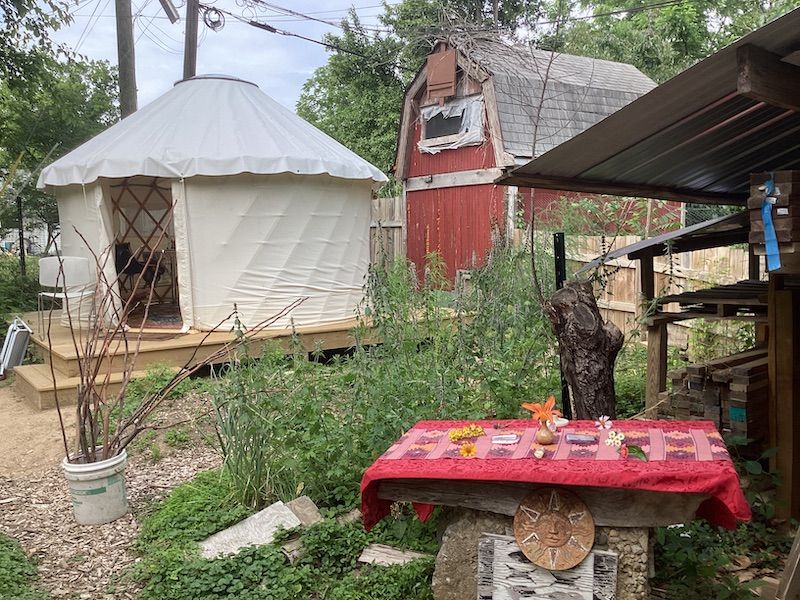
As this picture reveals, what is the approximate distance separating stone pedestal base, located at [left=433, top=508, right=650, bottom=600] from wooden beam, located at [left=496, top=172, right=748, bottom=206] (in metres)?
1.66

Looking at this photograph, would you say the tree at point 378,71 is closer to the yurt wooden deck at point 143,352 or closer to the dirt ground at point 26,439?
the yurt wooden deck at point 143,352

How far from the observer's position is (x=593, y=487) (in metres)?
2.05

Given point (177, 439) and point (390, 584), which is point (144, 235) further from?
point (390, 584)

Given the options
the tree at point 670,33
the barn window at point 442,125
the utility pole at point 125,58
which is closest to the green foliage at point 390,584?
the barn window at point 442,125

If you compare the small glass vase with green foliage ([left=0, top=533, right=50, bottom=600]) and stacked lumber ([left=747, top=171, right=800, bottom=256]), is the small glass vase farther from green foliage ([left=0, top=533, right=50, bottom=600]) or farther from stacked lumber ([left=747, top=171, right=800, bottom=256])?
green foliage ([left=0, top=533, right=50, bottom=600])

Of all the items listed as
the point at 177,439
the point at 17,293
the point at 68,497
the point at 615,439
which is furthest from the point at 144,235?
the point at 615,439

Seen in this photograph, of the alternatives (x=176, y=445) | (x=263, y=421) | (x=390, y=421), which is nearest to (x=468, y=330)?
(x=390, y=421)

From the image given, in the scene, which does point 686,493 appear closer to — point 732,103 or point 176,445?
point 732,103

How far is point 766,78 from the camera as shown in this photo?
81.6 inches

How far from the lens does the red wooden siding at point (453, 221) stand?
35.2 ft

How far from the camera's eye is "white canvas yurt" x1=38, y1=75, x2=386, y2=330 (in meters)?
6.54

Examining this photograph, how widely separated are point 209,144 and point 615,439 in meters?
5.46

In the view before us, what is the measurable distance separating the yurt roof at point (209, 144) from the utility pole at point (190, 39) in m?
1.65

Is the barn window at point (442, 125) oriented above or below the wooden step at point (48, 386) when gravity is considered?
above
